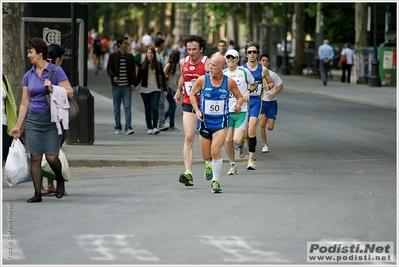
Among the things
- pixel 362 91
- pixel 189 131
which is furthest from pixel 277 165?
pixel 362 91

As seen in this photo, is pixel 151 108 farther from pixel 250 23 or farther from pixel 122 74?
pixel 250 23

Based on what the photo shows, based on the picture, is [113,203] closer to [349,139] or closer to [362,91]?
[349,139]

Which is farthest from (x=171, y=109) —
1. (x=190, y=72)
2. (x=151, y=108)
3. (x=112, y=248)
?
(x=112, y=248)

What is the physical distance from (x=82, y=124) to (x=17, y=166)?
5.82 metres

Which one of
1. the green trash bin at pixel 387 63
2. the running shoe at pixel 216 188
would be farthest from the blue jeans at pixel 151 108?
the green trash bin at pixel 387 63

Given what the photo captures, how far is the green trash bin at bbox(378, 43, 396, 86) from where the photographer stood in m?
35.4

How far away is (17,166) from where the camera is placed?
Answer: 1012 centimetres

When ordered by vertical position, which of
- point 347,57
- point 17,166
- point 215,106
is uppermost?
point 215,106

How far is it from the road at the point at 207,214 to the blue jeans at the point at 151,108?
372 centimetres

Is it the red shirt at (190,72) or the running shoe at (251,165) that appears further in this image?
the running shoe at (251,165)

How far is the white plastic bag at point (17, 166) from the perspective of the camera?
1008cm

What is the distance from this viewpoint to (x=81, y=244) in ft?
25.0

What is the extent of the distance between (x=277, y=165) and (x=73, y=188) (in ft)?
11.2

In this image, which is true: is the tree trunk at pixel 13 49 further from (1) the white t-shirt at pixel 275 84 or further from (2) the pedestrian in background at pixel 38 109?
(2) the pedestrian in background at pixel 38 109
